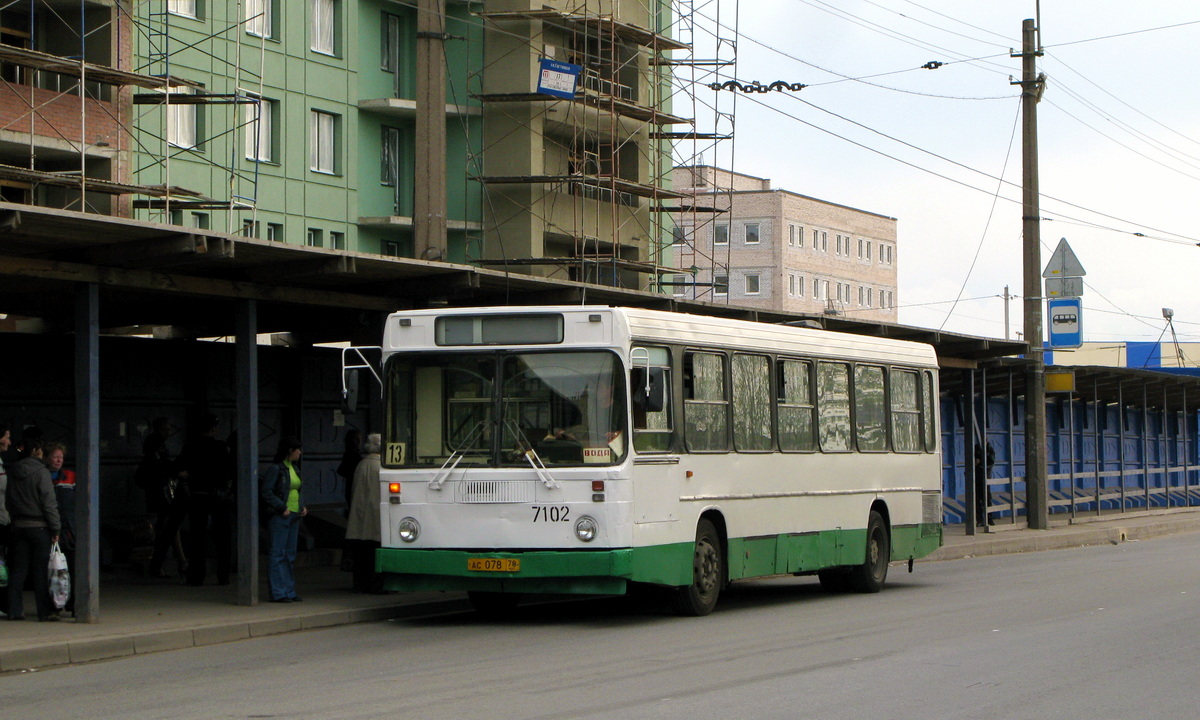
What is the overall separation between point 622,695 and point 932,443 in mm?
11286

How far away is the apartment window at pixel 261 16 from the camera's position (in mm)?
37312

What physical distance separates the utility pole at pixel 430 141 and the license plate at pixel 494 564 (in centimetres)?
481

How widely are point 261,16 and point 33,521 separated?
980 inches

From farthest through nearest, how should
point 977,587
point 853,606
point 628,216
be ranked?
point 628,216 < point 977,587 < point 853,606

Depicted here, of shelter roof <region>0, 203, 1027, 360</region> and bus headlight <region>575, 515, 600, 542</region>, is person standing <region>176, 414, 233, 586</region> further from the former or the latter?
bus headlight <region>575, 515, 600, 542</region>

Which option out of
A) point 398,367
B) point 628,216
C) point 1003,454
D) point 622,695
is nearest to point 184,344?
point 398,367

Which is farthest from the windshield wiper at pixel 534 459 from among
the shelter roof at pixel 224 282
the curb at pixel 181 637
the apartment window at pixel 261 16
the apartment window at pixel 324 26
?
the apartment window at pixel 324 26

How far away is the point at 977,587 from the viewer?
19250 mm

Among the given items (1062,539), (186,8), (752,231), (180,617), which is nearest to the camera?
(180,617)

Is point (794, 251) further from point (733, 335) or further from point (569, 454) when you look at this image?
point (569, 454)

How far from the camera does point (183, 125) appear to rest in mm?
36312

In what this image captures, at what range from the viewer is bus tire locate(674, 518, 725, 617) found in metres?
15.1

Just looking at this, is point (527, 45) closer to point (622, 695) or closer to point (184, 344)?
point (184, 344)

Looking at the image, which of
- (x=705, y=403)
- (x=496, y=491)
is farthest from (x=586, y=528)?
(x=705, y=403)
